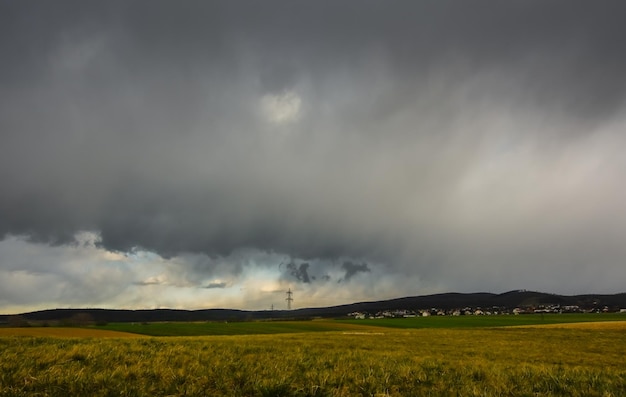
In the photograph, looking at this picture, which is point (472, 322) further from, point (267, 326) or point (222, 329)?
point (222, 329)

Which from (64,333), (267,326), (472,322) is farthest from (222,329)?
(472,322)

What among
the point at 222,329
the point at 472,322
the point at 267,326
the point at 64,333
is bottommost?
the point at 472,322

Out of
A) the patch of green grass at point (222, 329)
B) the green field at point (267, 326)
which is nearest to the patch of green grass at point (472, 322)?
the green field at point (267, 326)

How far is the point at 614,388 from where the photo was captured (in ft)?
23.4

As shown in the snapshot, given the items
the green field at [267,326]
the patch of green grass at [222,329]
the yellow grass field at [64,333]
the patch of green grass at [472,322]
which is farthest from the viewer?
the patch of green grass at [472,322]

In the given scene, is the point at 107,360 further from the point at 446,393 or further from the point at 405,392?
the point at 446,393

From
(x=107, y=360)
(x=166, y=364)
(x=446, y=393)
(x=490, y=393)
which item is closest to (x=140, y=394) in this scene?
(x=166, y=364)

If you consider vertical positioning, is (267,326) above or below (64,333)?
below

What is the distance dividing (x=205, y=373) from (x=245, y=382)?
1.07 meters

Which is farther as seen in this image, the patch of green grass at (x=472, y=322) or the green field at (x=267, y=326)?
the patch of green grass at (x=472, y=322)

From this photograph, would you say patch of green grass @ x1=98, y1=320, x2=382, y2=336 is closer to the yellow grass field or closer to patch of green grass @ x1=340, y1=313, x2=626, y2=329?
the yellow grass field

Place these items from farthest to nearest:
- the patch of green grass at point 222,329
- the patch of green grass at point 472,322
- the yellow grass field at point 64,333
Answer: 1. the patch of green grass at point 472,322
2. the patch of green grass at point 222,329
3. the yellow grass field at point 64,333

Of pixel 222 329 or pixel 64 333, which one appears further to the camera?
pixel 222 329

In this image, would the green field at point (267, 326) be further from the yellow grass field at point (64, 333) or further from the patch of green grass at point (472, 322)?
the yellow grass field at point (64, 333)
